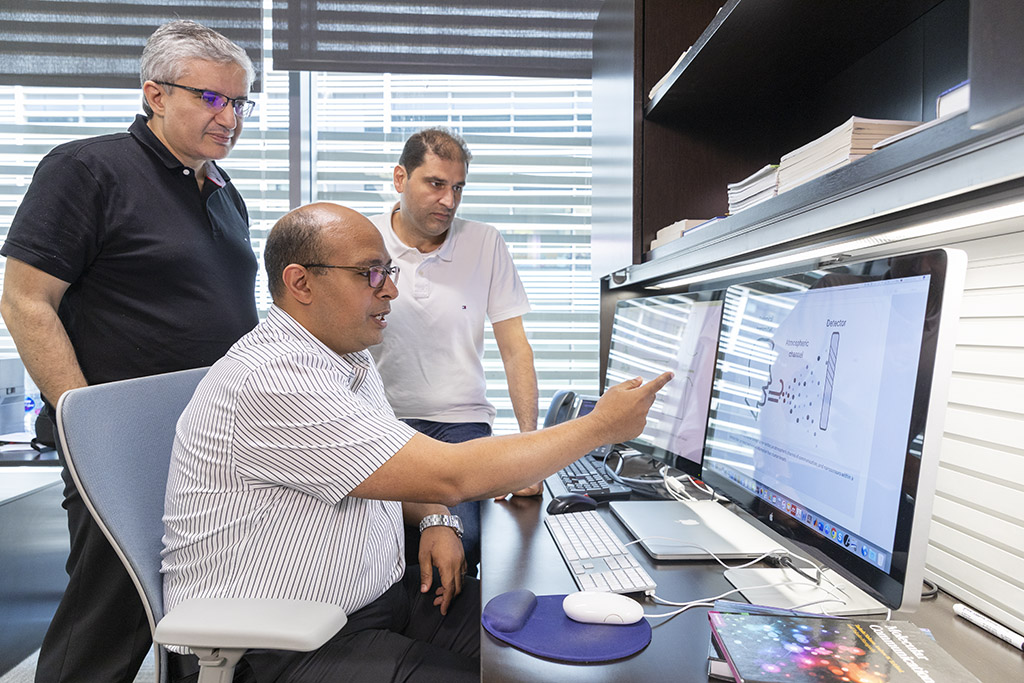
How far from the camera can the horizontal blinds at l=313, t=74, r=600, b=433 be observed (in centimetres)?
326

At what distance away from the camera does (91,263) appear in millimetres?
1645

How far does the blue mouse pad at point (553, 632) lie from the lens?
802 millimetres

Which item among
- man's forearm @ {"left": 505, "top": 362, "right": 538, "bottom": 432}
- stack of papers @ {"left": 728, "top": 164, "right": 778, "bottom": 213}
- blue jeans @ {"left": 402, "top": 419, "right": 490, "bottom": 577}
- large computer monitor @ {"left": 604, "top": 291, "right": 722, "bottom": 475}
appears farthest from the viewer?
man's forearm @ {"left": 505, "top": 362, "right": 538, "bottom": 432}

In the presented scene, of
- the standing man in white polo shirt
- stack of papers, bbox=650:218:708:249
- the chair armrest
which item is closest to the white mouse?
the chair armrest

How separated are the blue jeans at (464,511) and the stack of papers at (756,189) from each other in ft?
2.92

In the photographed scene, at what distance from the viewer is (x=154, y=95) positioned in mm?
1730

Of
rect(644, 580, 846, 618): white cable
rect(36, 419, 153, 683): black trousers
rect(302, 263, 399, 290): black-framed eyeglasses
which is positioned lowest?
rect(36, 419, 153, 683): black trousers

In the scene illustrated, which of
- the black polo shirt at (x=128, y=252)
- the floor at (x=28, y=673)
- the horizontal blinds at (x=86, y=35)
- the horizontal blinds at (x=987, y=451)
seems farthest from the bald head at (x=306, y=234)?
the horizontal blinds at (x=86, y=35)

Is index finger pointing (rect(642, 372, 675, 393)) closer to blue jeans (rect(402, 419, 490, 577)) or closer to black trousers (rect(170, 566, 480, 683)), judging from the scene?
black trousers (rect(170, 566, 480, 683))

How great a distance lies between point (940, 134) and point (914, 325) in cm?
19

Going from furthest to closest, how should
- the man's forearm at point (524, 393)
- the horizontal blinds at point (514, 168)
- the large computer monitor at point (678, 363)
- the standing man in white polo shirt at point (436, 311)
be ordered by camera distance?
the horizontal blinds at point (514, 168) < the man's forearm at point (524, 393) < the standing man in white polo shirt at point (436, 311) < the large computer monitor at point (678, 363)

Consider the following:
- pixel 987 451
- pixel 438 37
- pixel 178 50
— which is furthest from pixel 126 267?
pixel 438 37

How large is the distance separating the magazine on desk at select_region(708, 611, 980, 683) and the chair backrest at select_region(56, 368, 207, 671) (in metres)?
0.83

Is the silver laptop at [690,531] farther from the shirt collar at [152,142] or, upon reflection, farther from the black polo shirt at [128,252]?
the shirt collar at [152,142]
